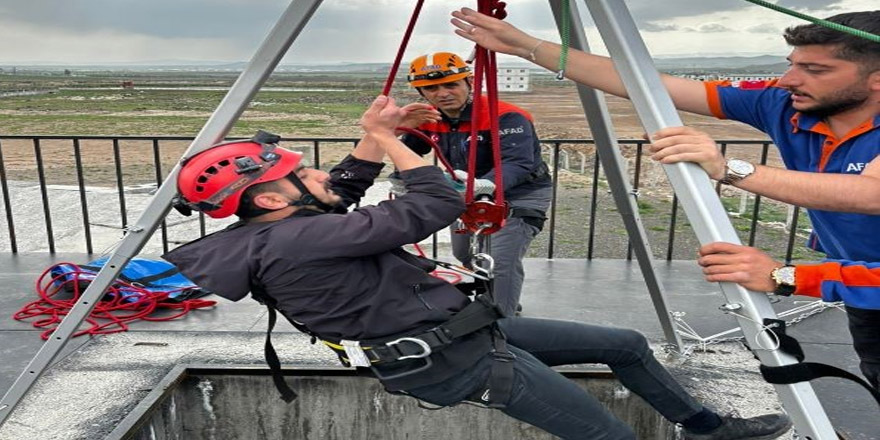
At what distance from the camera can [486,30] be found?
2.25m

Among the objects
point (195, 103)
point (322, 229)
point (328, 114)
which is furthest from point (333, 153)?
point (195, 103)

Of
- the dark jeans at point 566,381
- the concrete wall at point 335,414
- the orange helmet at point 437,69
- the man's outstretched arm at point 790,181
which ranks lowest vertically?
the concrete wall at point 335,414

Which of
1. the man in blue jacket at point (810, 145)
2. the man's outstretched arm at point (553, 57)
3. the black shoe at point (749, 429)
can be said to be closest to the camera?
the man in blue jacket at point (810, 145)

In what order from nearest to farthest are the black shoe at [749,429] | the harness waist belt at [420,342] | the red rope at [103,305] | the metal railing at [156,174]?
the harness waist belt at [420,342] < the black shoe at [749,429] < the red rope at [103,305] < the metal railing at [156,174]

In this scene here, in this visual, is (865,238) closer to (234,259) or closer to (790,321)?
(234,259)

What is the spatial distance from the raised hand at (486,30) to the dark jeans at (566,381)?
3.57ft

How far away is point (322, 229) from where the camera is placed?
199 centimetres

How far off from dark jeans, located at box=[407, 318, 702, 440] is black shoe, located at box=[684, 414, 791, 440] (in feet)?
0.53

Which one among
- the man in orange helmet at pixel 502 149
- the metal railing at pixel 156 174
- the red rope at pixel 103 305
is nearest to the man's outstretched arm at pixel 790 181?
the metal railing at pixel 156 174

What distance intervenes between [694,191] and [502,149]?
89.9 inches

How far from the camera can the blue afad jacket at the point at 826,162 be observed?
169 centimetres

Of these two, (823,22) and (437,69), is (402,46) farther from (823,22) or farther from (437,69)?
(823,22)

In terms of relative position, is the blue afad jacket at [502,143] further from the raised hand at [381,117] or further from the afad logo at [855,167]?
the afad logo at [855,167]

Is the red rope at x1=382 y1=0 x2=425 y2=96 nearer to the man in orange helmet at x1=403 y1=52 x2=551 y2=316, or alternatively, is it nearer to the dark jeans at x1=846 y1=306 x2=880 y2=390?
the man in orange helmet at x1=403 y1=52 x2=551 y2=316
